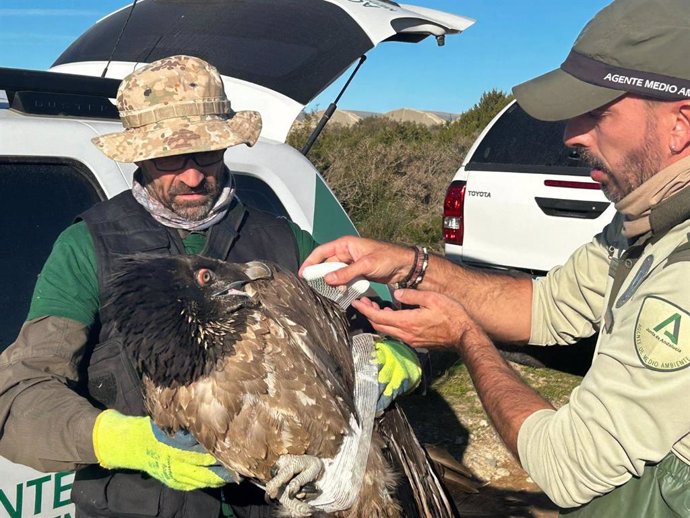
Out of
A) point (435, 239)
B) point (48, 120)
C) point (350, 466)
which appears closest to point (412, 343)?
point (350, 466)

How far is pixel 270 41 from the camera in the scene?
13.1ft

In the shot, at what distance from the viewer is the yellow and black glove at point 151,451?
2.38m

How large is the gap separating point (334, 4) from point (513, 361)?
14.9 feet

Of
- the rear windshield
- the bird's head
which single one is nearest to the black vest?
the bird's head

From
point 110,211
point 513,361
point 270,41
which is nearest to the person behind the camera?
point 110,211

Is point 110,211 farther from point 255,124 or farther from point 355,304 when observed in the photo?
point 355,304

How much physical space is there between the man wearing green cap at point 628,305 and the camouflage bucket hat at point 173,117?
1.14 metres

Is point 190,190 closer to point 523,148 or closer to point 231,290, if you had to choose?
point 231,290

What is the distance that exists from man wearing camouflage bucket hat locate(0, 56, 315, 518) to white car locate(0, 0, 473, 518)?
12.9 inches

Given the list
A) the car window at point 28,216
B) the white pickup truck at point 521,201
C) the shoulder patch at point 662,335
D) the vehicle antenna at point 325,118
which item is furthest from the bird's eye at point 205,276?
the white pickup truck at point 521,201

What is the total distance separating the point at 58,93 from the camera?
3244 millimetres

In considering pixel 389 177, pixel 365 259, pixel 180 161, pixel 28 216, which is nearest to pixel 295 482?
pixel 365 259

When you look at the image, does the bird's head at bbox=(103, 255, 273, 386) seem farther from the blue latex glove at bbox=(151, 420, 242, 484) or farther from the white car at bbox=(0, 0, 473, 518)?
the white car at bbox=(0, 0, 473, 518)

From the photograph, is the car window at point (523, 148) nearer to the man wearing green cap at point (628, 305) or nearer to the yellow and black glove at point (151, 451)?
the man wearing green cap at point (628, 305)
